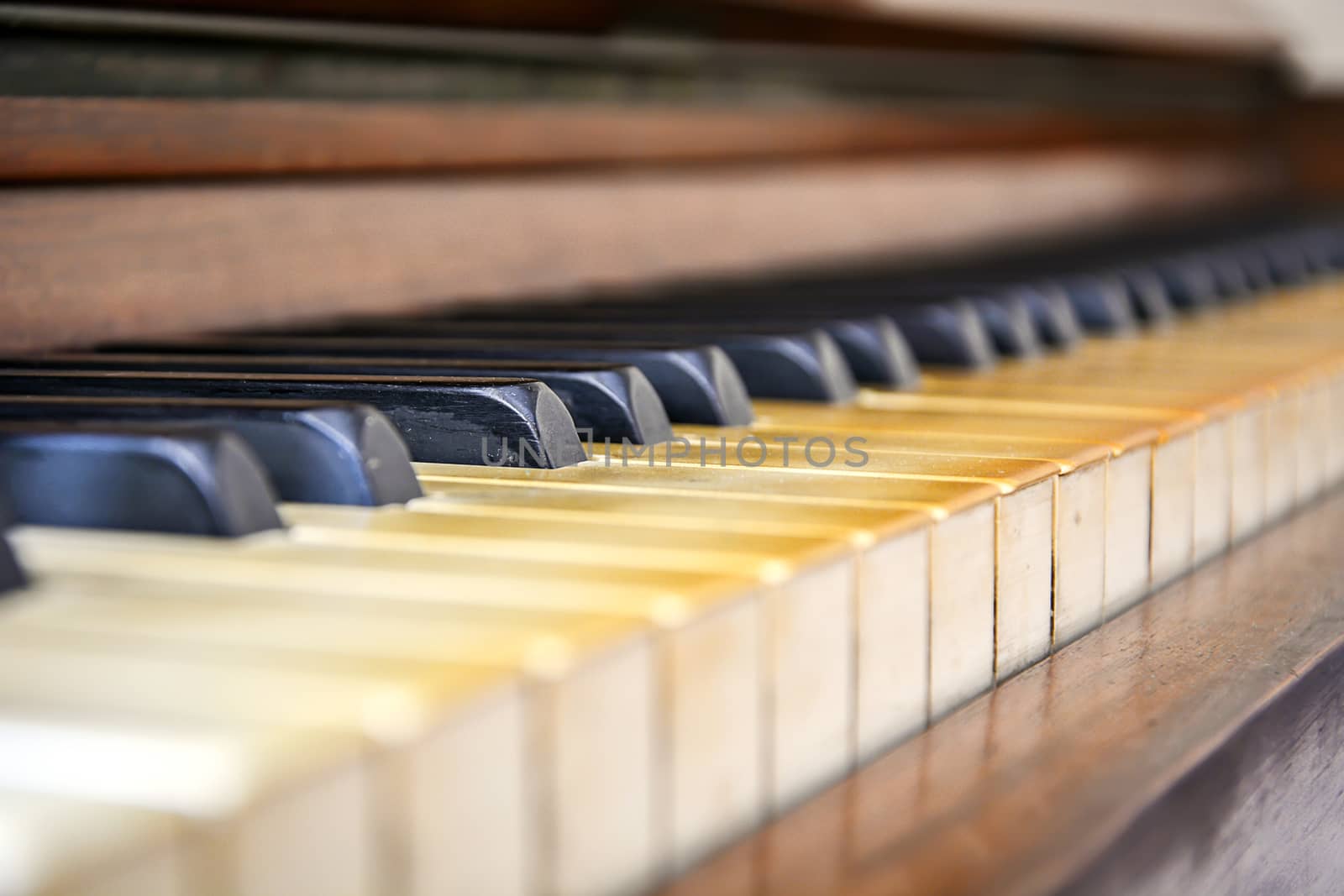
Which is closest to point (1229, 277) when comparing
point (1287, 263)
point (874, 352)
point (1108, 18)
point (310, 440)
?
point (1287, 263)

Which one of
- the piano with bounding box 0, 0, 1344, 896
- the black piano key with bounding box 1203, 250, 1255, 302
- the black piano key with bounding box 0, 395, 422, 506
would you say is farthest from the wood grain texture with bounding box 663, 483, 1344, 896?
the black piano key with bounding box 1203, 250, 1255, 302

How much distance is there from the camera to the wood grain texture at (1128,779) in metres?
0.51

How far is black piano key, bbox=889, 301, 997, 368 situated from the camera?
3.73ft

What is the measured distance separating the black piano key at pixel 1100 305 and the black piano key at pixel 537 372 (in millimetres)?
673

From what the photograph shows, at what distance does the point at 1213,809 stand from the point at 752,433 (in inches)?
12.1

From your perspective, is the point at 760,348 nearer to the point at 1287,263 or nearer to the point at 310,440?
the point at 310,440

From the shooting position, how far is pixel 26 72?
0.90 meters

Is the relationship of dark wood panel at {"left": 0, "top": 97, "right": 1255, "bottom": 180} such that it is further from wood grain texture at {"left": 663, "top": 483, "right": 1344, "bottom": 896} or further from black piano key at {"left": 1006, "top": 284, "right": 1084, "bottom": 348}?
wood grain texture at {"left": 663, "top": 483, "right": 1344, "bottom": 896}

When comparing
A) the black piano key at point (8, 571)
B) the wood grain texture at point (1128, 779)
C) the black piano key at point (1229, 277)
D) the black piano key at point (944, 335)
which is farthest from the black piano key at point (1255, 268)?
the black piano key at point (8, 571)

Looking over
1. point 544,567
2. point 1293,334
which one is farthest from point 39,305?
point 1293,334

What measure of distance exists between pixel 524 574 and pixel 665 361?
382 millimetres

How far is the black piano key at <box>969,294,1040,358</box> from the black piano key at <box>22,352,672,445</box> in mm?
471

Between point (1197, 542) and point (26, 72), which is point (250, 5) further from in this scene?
point (1197, 542)

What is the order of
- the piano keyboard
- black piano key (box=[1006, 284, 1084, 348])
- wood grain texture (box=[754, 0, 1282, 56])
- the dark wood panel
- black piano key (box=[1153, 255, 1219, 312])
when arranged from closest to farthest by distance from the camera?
1. the piano keyboard
2. the dark wood panel
3. black piano key (box=[1006, 284, 1084, 348])
4. wood grain texture (box=[754, 0, 1282, 56])
5. black piano key (box=[1153, 255, 1219, 312])
